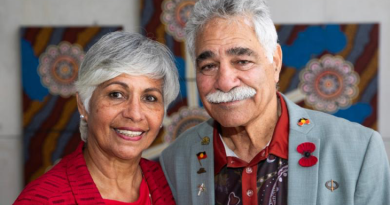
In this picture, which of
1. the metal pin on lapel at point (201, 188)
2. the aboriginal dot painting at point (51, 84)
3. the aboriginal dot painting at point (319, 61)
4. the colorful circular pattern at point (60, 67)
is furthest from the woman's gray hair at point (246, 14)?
the colorful circular pattern at point (60, 67)

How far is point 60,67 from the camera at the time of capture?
384 cm

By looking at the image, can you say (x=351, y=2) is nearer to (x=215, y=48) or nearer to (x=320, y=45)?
(x=320, y=45)

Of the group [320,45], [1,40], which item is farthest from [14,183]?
[320,45]

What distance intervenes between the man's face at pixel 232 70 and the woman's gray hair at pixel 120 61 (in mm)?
170

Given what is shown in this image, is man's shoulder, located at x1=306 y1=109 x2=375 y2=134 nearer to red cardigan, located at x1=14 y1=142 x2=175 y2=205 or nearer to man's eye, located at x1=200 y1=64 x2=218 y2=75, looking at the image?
man's eye, located at x1=200 y1=64 x2=218 y2=75

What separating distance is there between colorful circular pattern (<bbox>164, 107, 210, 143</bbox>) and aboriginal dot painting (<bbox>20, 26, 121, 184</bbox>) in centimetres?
82

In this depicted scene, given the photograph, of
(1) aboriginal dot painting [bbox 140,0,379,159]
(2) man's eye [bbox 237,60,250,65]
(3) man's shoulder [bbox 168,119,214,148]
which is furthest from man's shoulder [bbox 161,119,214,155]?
(1) aboriginal dot painting [bbox 140,0,379,159]

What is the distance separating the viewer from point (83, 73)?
183 cm

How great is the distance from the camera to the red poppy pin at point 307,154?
1.84 metres

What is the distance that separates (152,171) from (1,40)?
8.11 feet

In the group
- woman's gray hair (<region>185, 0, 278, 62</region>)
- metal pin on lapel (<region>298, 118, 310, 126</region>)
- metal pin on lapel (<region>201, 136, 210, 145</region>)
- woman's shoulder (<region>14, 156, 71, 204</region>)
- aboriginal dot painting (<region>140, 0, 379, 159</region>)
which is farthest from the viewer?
aboriginal dot painting (<region>140, 0, 379, 159</region>)

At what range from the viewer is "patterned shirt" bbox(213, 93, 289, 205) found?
73.3 inches

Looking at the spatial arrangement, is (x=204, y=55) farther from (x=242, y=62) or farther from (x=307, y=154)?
(x=307, y=154)

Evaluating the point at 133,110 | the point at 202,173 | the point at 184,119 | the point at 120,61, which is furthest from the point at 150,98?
the point at 184,119
